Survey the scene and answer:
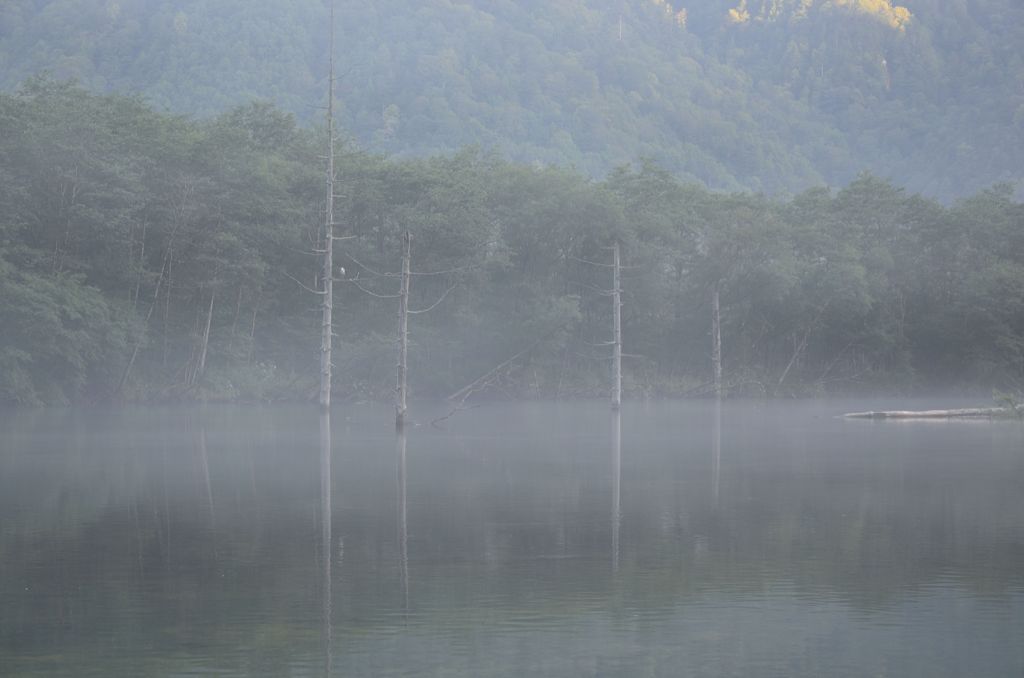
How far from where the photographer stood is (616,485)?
1891 cm

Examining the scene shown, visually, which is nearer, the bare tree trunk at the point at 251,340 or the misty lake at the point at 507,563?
the misty lake at the point at 507,563

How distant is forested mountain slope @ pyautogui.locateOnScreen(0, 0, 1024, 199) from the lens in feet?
368

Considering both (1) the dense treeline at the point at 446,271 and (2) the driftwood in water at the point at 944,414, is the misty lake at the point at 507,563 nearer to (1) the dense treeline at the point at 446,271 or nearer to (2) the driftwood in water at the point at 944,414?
(2) the driftwood in water at the point at 944,414

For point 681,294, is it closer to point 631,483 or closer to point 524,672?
point 631,483

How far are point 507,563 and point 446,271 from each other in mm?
38813

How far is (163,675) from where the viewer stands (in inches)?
321

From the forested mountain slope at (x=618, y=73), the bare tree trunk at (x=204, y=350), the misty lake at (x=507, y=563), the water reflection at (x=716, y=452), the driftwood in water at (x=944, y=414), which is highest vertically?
the forested mountain slope at (x=618, y=73)

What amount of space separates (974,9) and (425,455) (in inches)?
6648

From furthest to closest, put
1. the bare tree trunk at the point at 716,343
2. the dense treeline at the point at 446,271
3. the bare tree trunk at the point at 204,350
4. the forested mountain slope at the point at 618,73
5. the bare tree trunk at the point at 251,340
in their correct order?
1. the forested mountain slope at the point at 618,73
2. the bare tree trunk at the point at 716,343
3. the bare tree trunk at the point at 251,340
4. the bare tree trunk at the point at 204,350
5. the dense treeline at the point at 446,271

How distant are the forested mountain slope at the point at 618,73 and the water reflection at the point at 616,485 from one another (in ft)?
238

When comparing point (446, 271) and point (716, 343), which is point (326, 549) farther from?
point (716, 343)

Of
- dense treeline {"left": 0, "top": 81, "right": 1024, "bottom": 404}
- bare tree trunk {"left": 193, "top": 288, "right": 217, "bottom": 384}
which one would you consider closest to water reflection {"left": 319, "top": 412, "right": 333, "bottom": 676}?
dense treeline {"left": 0, "top": 81, "right": 1024, "bottom": 404}

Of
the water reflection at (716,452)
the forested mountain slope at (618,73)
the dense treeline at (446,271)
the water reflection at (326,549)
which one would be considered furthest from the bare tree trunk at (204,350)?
the forested mountain slope at (618,73)

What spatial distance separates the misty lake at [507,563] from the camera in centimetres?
880
